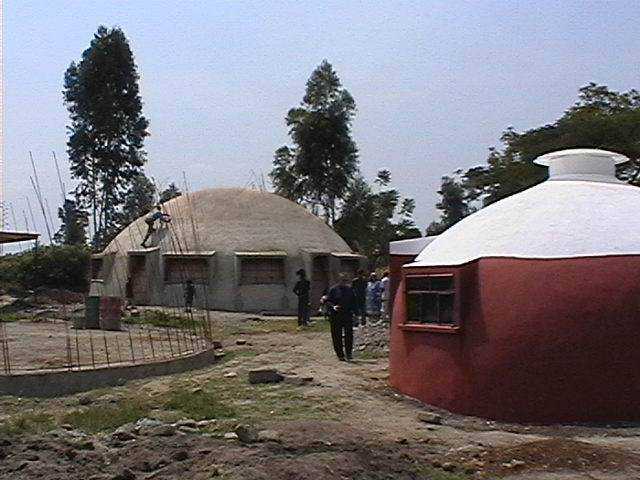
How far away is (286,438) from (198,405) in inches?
107

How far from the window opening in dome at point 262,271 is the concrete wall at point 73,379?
16698mm

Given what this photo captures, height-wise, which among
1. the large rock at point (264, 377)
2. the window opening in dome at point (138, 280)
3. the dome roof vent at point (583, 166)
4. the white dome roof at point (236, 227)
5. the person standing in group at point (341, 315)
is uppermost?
the white dome roof at point (236, 227)

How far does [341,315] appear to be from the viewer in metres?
15.1

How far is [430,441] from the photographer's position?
9.23 metres

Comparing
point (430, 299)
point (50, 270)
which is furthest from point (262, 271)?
point (430, 299)

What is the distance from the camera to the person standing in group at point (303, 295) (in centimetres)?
2187

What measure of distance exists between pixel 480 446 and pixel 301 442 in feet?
6.63

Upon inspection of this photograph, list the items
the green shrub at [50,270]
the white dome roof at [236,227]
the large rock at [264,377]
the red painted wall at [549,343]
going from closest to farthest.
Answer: the red painted wall at [549,343] → the large rock at [264,377] → the white dome roof at [236,227] → the green shrub at [50,270]

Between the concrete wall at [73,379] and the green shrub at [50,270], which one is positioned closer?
the concrete wall at [73,379]

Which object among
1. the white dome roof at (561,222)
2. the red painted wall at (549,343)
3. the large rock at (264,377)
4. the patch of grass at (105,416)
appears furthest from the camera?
the large rock at (264,377)

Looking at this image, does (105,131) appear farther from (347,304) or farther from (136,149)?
(347,304)

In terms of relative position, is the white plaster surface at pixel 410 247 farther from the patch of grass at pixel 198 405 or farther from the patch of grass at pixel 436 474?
the patch of grass at pixel 436 474

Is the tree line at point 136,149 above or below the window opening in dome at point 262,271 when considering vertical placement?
above

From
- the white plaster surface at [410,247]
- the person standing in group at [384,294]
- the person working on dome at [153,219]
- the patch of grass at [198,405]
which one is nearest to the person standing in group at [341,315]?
the white plaster surface at [410,247]
